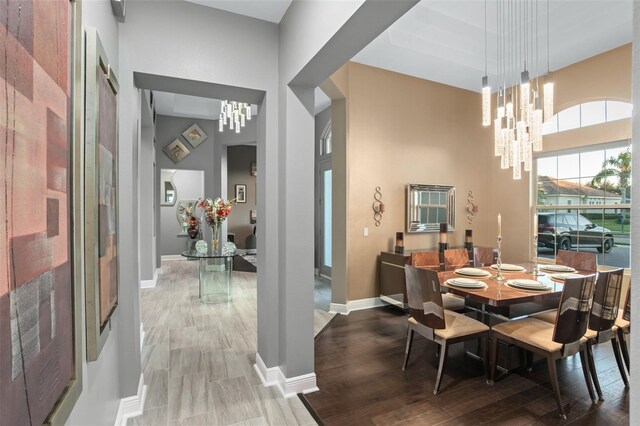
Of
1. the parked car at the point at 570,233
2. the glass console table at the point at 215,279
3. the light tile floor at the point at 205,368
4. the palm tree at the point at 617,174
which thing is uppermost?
the palm tree at the point at 617,174

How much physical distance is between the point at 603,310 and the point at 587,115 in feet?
10.3

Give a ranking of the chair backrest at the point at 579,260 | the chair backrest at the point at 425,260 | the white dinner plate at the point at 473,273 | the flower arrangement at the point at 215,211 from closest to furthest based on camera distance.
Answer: the white dinner plate at the point at 473,273 → the chair backrest at the point at 579,260 → the chair backrest at the point at 425,260 → the flower arrangement at the point at 215,211

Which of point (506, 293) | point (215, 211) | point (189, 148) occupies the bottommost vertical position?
point (506, 293)

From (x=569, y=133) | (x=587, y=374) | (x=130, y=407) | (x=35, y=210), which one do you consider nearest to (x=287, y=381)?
(x=130, y=407)

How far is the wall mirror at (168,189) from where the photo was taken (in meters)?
8.80

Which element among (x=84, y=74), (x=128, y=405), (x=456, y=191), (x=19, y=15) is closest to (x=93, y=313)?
(x=84, y=74)

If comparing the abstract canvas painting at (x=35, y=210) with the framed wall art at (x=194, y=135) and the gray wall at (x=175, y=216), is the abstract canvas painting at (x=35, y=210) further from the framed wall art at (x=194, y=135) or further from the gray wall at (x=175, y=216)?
the gray wall at (x=175, y=216)

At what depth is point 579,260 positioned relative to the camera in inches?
142

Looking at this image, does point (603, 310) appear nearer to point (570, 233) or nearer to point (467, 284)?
point (467, 284)

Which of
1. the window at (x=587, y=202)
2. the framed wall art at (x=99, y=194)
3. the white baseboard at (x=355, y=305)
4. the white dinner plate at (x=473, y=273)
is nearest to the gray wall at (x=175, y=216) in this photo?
the white baseboard at (x=355, y=305)

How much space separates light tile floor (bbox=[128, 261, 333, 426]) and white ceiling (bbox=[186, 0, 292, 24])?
9.54 ft

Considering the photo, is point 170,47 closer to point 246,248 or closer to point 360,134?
point 360,134

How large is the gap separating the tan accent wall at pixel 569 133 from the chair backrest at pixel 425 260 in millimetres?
2105

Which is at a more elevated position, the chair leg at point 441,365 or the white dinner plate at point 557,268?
the white dinner plate at point 557,268
